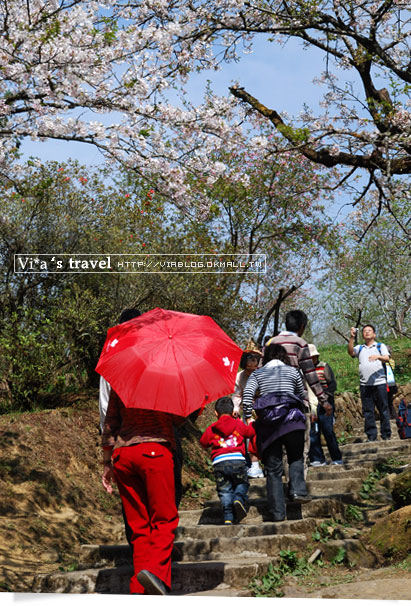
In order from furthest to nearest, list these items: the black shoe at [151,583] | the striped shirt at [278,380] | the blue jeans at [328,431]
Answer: the blue jeans at [328,431], the striped shirt at [278,380], the black shoe at [151,583]

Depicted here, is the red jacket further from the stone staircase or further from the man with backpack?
the man with backpack

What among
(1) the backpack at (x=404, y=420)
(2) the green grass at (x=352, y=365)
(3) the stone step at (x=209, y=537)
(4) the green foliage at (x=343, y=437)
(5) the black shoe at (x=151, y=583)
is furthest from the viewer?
(2) the green grass at (x=352, y=365)

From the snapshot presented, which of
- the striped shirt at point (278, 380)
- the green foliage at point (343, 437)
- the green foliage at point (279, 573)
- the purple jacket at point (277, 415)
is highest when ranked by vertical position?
the striped shirt at point (278, 380)

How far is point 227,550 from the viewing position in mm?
5285

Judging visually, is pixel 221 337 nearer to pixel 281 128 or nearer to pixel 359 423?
pixel 281 128

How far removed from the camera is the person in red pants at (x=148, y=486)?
3.82m

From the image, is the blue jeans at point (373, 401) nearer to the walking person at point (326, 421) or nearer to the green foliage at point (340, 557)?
the walking person at point (326, 421)

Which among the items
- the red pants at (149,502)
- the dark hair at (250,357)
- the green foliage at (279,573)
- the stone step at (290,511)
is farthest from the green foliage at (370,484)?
the red pants at (149,502)

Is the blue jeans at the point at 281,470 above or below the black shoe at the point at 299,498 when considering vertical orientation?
above

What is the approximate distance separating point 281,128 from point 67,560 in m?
5.11

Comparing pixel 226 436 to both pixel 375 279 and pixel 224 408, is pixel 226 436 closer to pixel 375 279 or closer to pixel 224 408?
pixel 224 408

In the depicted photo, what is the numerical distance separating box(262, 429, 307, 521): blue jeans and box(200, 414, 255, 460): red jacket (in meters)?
0.47

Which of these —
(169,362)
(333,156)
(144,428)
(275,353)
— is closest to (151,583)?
(144,428)

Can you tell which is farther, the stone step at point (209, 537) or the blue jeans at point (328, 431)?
the blue jeans at point (328, 431)
